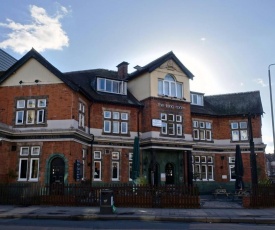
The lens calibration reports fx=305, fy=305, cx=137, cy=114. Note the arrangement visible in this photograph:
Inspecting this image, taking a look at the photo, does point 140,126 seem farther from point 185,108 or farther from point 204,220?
point 204,220

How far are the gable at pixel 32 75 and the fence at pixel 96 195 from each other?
8001mm

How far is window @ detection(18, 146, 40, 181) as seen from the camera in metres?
21.1

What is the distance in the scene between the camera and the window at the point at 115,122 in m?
25.9

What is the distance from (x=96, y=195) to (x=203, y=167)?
54.6 feet

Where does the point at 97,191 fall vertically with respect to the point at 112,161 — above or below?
below

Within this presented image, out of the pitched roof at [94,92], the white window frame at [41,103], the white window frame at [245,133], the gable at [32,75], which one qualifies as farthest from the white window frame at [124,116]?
the white window frame at [245,133]

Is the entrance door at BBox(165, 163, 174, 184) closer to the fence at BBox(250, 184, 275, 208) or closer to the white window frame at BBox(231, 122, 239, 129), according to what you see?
the white window frame at BBox(231, 122, 239, 129)

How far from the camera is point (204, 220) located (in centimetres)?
1327

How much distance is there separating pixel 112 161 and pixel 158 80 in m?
8.26

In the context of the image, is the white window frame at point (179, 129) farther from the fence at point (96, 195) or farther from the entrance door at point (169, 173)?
the fence at point (96, 195)

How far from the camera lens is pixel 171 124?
89.5 ft

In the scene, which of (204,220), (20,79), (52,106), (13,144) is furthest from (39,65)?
(204,220)

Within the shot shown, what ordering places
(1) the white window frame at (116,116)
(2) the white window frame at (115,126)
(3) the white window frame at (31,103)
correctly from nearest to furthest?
Result: (3) the white window frame at (31,103) < (2) the white window frame at (115,126) < (1) the white window frame at (116,116)

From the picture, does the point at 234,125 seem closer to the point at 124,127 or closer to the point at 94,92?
the point at 124,127
